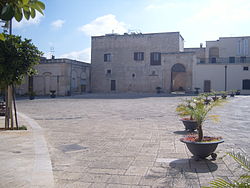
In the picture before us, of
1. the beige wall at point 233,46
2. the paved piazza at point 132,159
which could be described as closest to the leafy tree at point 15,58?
the paved piazza at point 132,159

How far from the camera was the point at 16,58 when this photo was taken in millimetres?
8203

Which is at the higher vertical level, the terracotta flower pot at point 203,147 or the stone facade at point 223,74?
the stone facade at point 223,74

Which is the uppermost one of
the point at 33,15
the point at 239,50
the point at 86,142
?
the point at 239,50

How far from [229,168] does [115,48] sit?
38204 millimetres

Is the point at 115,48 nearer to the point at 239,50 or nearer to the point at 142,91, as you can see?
the point at 142,91

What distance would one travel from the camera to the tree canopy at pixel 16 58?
25.7 ft

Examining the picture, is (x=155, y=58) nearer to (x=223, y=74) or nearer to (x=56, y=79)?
(x=223, y=74)

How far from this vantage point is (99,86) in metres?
42.5

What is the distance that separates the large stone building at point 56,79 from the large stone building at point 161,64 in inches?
195

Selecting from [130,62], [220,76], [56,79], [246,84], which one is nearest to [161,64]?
[130,62]

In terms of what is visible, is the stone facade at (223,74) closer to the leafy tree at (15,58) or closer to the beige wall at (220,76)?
the beige wall at (220,76)

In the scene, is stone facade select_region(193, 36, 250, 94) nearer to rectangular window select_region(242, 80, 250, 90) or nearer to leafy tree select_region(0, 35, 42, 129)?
rectangular window select_region(242, 80, 250, 90)

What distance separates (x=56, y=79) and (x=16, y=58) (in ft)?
93.4

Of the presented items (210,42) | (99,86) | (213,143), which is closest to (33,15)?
(213,143)
